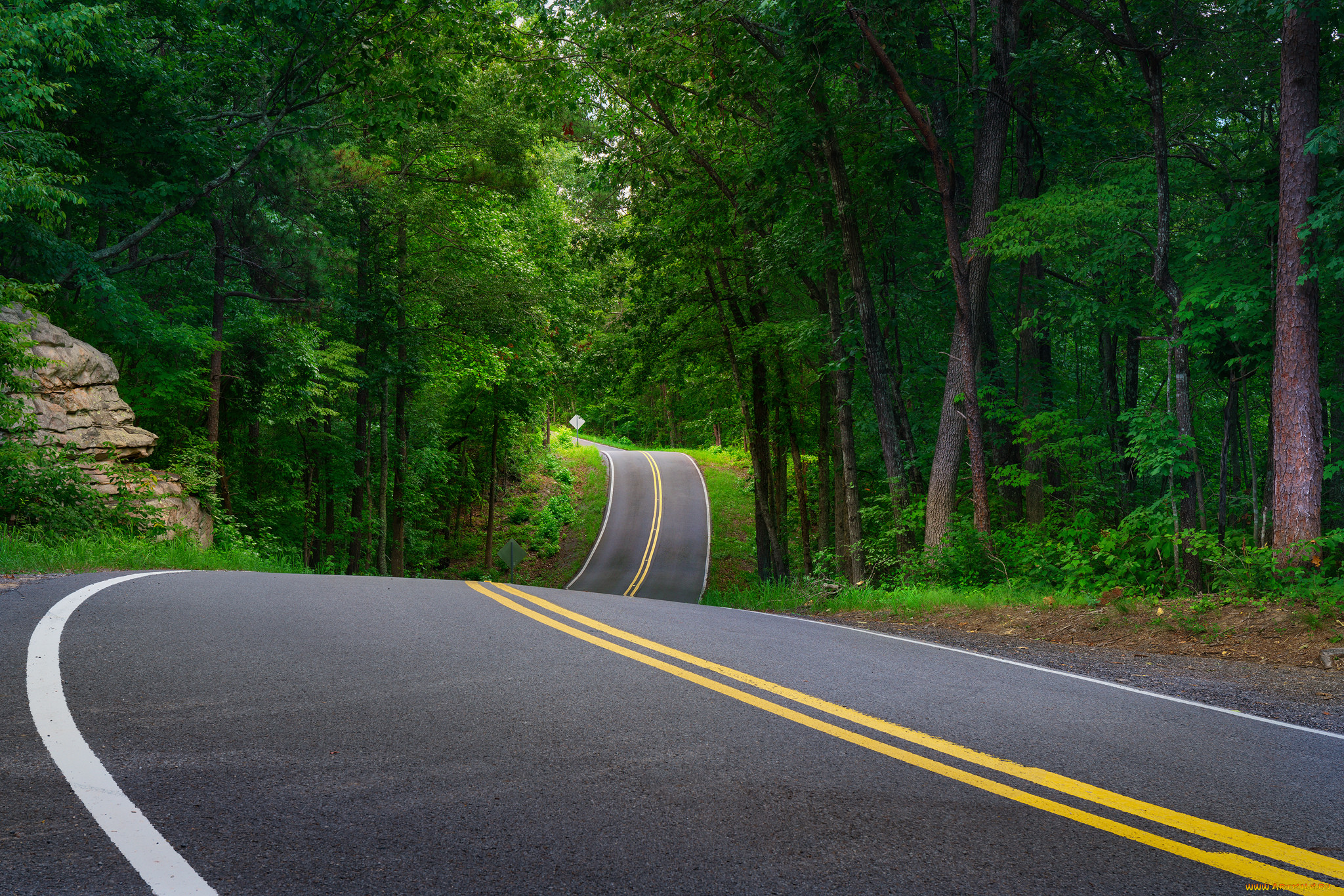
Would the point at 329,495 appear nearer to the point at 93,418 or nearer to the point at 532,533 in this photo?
the point at 93,418

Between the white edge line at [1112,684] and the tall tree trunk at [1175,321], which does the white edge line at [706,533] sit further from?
the white edge line at [1112,684]

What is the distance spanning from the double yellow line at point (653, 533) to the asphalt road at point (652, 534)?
28 mm

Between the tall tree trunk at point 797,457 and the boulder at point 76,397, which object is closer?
the boulder at point 76,397

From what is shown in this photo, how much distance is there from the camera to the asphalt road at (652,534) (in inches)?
1177

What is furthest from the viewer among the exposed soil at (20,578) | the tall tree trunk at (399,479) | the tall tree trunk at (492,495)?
the tall tree trunk at (492,495)

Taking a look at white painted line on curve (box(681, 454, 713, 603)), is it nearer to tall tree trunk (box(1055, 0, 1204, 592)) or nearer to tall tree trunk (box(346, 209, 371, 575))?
tall tree trunk (box(346, 209, 371, 575))

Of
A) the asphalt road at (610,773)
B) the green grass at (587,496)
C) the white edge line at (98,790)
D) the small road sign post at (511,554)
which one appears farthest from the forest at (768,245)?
the green grass at (587,496)

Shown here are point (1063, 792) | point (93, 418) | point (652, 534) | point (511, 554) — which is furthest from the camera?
point (652, 534)

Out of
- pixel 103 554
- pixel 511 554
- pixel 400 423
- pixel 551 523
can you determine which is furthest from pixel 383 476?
pixel 551 523

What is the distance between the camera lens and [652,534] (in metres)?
36.8

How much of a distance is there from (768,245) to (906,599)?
8.34m

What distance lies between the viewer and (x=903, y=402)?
621 inches

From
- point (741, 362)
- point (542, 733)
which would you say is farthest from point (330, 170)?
point (542, 733)

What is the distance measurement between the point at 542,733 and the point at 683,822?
115 cm
